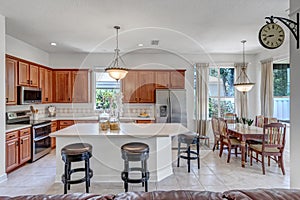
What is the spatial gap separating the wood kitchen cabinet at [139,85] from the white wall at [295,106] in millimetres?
4034

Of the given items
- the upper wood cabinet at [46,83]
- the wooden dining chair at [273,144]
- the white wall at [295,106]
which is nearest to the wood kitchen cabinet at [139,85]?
the upper wood cabinet at [46,83]

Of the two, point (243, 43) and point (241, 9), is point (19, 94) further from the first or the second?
point (243, 43)

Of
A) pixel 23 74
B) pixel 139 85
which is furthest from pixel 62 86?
pixel 139 85

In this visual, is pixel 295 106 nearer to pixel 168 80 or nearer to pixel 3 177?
pixel 168 80

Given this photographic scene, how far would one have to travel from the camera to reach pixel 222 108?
718 cm

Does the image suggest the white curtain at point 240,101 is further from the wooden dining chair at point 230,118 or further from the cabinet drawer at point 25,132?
the cabinet drawer at point 25,132

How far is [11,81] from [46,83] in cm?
173

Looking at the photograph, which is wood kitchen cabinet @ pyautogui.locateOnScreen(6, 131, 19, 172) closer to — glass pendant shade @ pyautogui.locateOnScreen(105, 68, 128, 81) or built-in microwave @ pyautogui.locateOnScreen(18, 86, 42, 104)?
built-in microwave @ pyautogui.locateOnScreen(18, 86, 42, 104)

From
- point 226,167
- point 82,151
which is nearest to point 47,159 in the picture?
point 82,151

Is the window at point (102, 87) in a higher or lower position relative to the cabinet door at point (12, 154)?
higher

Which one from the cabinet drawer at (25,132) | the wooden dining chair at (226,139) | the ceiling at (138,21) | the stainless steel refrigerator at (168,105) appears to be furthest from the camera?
the stainless steel refrigerator at (168,105)

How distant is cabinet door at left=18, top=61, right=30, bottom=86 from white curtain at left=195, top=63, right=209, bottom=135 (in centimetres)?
473

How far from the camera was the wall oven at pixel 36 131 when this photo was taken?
486 centimetres

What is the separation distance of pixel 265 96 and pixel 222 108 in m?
1.37
